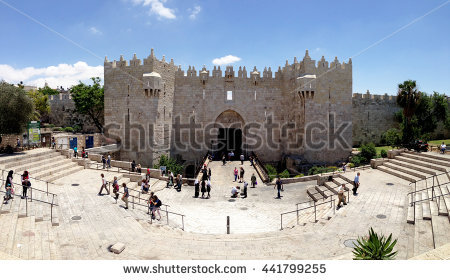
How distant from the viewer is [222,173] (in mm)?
24562

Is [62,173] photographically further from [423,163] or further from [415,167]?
[423,163]

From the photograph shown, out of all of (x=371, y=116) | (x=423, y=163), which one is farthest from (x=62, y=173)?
(x=371, y=116)

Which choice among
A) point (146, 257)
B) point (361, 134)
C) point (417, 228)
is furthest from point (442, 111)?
point (146, 257)

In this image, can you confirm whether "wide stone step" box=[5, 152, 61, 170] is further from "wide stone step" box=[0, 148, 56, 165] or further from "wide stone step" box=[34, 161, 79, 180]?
"wide stone step" box=[34, 161, 79, 180]

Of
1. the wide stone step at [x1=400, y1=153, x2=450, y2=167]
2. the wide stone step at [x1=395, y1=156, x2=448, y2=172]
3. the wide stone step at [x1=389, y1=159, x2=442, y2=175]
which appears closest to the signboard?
the wide stone step at [x1=389, y1=159, x2=442, y2=175]

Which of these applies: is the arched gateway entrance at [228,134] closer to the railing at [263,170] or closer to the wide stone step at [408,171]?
the railing at [263,170]

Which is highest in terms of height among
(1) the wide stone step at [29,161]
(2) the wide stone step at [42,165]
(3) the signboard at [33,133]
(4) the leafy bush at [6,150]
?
(3) the signboard at [33,133]

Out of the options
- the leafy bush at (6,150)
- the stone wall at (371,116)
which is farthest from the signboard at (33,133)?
the stone wall at (371,116)

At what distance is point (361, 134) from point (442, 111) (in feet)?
40.1

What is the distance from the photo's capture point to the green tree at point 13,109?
61.5 feet

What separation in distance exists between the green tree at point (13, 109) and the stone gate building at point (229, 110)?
7.78 meters

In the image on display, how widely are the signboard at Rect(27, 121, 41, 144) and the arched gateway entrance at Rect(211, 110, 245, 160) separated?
53.7ft

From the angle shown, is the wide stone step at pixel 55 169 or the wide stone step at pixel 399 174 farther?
the wide stone step at pixel 399 174
